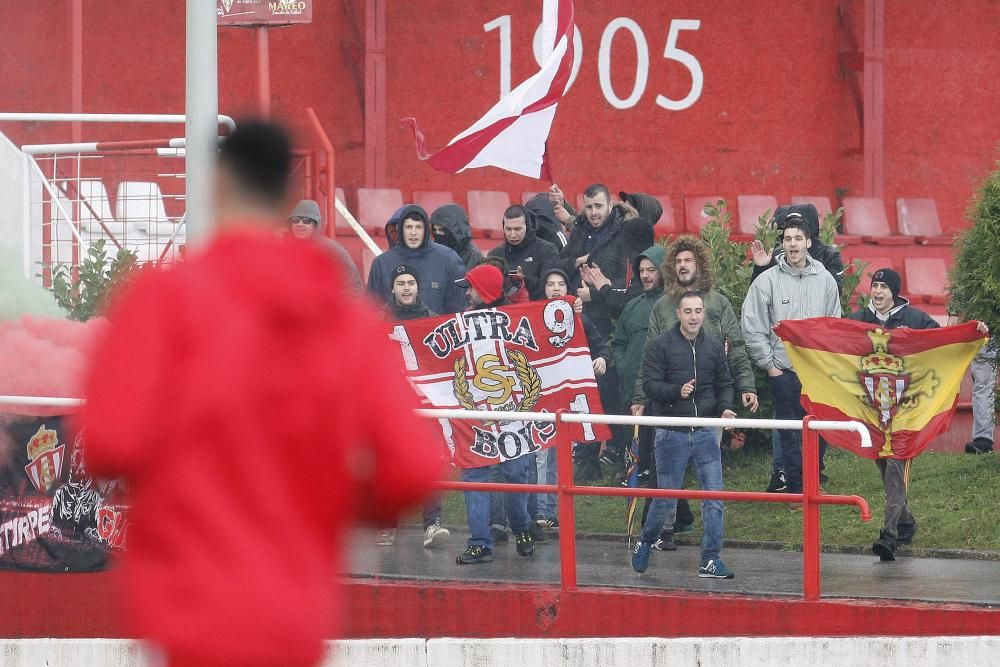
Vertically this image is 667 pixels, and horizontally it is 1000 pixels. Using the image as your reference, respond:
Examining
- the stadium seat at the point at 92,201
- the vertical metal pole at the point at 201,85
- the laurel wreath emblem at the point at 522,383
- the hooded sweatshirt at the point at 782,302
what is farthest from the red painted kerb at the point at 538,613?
the stadium seat at the point at 92,201

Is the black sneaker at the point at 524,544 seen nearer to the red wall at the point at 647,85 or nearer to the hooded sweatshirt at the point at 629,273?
the hooded sweatshirt at the point at 629,273

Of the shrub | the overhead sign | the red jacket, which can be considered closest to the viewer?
the red jacket

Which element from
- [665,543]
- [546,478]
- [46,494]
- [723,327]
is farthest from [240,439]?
[723,327]

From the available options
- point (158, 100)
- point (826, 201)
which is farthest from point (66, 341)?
point (826, 201)

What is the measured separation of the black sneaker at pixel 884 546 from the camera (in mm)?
9062

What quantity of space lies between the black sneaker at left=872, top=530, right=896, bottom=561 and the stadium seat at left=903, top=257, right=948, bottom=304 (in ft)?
30.2

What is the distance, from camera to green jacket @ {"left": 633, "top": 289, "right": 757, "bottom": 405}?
9.96 m

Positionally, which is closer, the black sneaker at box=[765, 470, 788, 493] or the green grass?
the green grass

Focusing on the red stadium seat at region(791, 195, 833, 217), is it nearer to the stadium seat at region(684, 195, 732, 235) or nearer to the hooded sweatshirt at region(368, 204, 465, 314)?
the stadium seat at region(684, 195, 732, 235)

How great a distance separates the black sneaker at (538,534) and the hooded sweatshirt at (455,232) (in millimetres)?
3545

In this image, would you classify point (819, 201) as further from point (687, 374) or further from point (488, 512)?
point (488, 512)

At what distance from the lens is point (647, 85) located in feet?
65.0

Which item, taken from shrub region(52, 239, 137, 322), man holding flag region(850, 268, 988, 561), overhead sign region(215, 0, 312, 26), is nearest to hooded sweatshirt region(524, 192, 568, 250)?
overhead sign region(215, 0, 312, 26)

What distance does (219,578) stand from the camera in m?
3.32
